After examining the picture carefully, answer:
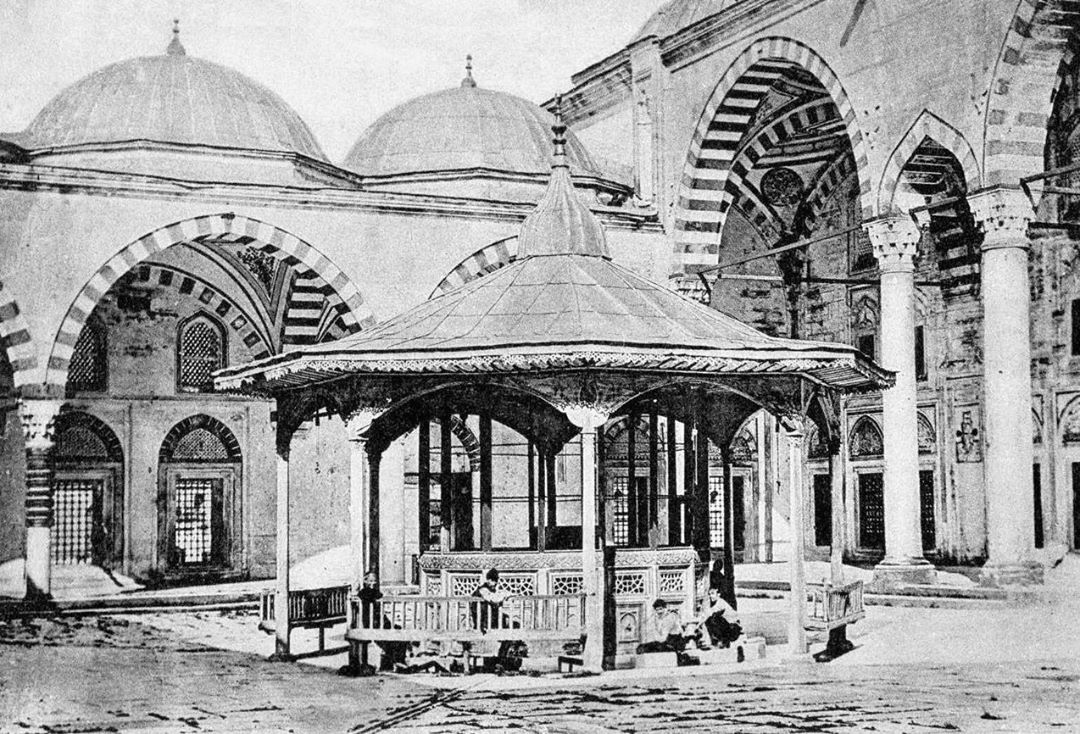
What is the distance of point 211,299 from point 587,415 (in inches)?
476

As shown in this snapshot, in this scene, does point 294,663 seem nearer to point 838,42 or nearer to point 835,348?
point 835,348

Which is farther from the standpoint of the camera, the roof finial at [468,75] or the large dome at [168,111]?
the roof finial at [468,75]

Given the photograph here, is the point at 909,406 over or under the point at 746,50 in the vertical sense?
under

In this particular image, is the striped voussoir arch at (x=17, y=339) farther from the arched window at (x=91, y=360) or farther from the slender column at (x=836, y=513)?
the slender column at (x=836, y=513)

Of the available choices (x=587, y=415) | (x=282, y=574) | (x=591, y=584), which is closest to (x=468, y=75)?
(x=282, y=574)

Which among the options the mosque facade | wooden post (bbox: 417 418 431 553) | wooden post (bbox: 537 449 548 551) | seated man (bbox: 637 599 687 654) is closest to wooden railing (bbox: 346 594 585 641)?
seated man (bbox: 637 599 687 654)

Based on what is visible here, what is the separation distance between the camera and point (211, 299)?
66.9 ft

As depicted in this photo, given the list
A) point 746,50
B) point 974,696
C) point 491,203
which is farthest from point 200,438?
point 974,696

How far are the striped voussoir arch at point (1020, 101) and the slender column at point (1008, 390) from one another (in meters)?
0.33

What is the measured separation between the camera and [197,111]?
20.0 metres

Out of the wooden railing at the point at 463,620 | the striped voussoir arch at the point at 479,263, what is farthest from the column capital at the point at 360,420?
the striped voussoir arch at the point at 479,263

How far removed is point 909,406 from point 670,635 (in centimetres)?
571

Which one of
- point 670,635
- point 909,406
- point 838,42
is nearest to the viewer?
point 670,635

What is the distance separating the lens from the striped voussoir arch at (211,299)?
1992 cm
